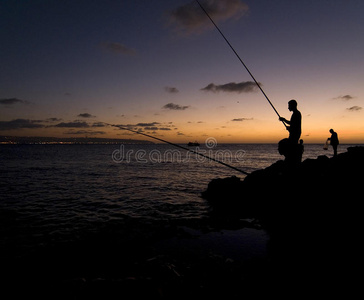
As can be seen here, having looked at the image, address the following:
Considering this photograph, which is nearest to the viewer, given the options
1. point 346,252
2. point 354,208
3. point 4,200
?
point 346,252

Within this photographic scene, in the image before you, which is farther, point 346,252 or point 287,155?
point 287,155

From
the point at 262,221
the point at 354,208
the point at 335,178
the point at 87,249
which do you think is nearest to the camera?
the point at 354,208

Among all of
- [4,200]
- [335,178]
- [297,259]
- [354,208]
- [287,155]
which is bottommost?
[4,200]

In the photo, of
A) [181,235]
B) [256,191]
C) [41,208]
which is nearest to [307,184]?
[256,191]

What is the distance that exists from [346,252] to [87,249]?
24.5 feet

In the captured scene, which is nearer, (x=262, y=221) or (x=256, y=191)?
(x=262, y=221)

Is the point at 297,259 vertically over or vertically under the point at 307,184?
under

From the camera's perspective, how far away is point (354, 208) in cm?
634

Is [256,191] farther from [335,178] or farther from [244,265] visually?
[244,265]

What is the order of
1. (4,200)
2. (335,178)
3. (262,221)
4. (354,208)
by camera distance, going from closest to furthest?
1. (354,208)
2. (335,178)
3. (262,221)
4. (4,200)

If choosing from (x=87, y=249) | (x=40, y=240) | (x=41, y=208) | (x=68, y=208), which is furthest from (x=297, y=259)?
(x=41, y=208)

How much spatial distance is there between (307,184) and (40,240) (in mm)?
10302

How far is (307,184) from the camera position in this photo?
796 centimetres

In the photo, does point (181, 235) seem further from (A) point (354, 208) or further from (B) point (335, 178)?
(B) point (335, 178)
